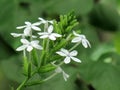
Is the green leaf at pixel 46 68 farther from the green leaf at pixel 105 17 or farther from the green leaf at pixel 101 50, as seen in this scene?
the green leaf at pixel 105 17

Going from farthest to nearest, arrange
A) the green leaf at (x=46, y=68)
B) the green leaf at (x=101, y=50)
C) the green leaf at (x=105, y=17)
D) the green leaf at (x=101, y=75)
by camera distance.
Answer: the green leaf at (x=105, y=17), the green leaf at (x=101, y=50), the green leaf at (x=101, y=75), the green leaf at (x=46, y=68)

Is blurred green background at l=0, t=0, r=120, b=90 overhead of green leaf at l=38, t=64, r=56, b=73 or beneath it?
beneath

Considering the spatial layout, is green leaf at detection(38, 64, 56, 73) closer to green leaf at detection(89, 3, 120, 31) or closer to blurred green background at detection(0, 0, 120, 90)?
blurred green background at detection(0, 0, 120, 90)

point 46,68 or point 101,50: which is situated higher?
point 46,68

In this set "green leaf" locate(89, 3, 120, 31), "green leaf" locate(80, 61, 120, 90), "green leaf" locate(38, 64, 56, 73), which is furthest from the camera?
"green leaf" locate(89, 3, 120, 31)

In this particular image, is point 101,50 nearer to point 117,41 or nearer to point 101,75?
point 117,41

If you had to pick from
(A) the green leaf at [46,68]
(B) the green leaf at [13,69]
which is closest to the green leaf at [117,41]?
(B) the green leaf at [13,69]

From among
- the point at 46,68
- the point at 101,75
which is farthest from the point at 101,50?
the point at 46,68

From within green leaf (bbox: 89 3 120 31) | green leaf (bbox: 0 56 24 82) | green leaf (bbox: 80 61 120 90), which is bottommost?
green leaf (bbox: 89 3 120 31)

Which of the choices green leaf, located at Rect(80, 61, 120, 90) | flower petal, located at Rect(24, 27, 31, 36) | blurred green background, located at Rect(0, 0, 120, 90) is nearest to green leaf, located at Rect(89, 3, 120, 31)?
blurred green background, located at Rect(0, 0, 120, 90)

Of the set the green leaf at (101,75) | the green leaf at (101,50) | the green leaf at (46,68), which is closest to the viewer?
the green leaf at (46,68)
